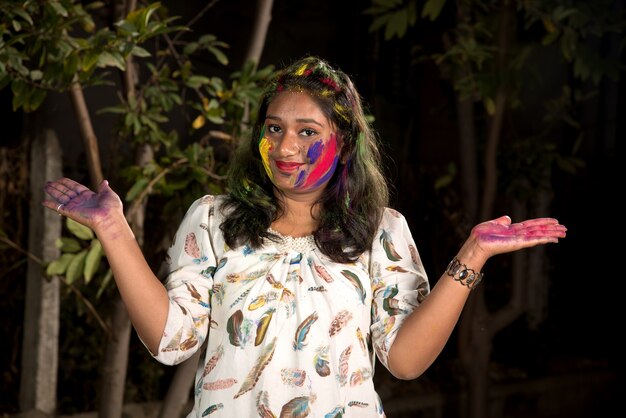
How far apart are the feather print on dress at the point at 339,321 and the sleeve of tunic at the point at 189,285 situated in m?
Answer: 0.27

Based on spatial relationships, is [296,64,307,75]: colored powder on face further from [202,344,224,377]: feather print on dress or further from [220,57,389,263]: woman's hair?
[202,344,224,377]: feather print on dress

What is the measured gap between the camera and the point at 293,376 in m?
1.94

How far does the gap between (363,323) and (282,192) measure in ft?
1.17

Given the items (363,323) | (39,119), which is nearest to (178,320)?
(363,323)

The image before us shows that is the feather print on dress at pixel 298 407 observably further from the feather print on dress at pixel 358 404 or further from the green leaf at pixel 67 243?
the green leaf at pixel 67 243

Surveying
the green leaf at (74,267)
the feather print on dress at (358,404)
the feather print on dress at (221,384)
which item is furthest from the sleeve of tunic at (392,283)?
the green leaf at (74,267)

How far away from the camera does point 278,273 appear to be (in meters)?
2.01

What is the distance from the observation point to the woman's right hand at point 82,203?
74.1 inches

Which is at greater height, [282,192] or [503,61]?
[503,61]

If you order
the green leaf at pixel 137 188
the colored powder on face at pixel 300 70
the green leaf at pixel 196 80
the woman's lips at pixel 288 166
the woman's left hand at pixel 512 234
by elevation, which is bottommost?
the woman's left hand at pixel 512 234

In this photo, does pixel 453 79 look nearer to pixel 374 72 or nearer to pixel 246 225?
pixel 374 72

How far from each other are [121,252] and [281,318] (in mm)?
353

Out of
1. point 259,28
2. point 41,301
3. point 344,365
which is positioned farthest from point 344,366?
point 41,301

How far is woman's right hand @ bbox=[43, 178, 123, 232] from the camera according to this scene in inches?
74.1
